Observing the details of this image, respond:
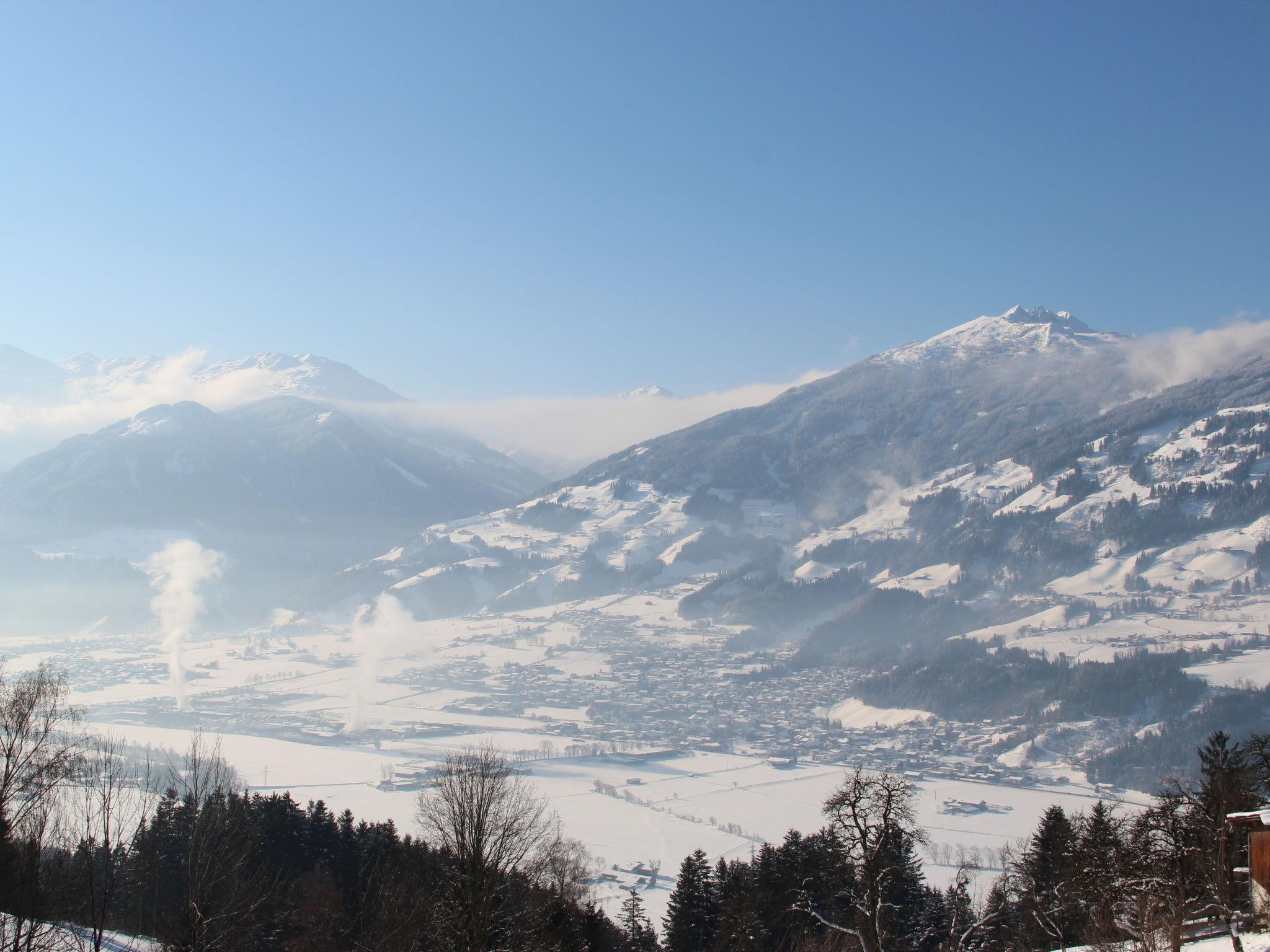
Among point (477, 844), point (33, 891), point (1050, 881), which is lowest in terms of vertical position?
point (1050, 881)

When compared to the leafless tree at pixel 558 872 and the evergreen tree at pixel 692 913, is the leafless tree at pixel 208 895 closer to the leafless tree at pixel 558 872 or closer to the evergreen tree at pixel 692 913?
the leafless tree at pixel 558 872

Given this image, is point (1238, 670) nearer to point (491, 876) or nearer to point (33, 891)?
point (491, 876)

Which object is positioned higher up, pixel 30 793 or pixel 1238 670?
pixel 1238 670

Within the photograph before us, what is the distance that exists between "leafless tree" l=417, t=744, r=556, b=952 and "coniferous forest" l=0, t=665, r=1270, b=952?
0.07 m

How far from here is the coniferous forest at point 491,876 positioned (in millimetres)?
18859

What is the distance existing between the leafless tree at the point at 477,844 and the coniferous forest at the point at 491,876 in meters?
0.07

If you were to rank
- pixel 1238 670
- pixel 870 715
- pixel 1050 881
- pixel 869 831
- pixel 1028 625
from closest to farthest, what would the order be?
pixel 869 831 < pixel 1050 881 < pixel 1238 670 < pixel 870 715 < pixel 1028 625

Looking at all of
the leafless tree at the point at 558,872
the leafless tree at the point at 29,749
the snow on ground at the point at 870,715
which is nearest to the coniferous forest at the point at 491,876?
the leafless tree at the point at 29,749

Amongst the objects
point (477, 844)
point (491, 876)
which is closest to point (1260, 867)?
point (491, 876)

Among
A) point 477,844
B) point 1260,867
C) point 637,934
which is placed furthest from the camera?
point 637,934

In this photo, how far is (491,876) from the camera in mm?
22000

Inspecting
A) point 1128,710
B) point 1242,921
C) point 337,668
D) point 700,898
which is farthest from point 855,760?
point 337,668

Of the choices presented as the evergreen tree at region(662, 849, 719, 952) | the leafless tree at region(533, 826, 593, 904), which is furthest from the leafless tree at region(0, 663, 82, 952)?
the evergreen tree at region(662, 849, 719, 952)

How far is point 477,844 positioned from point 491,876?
0.89 meters
